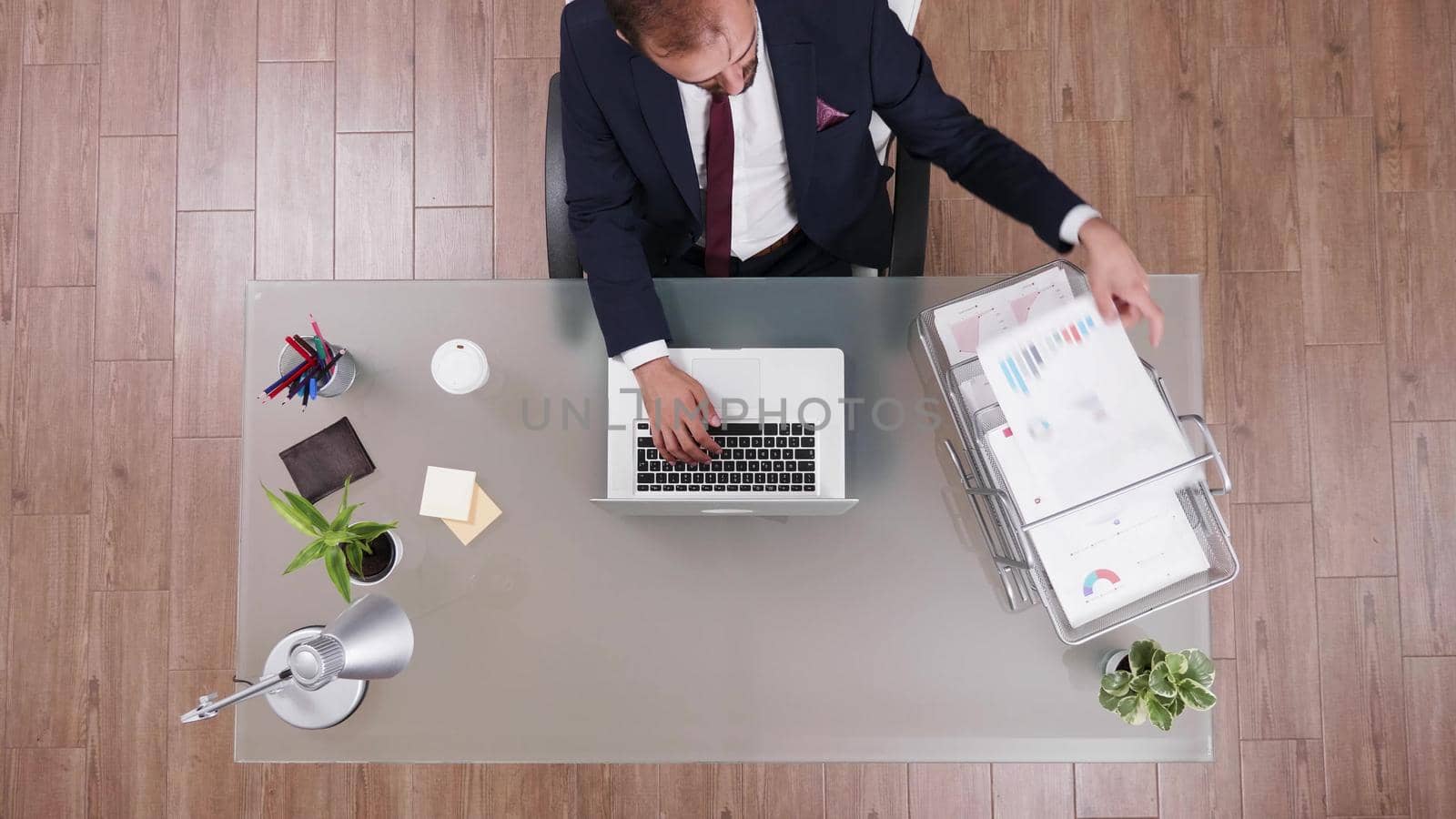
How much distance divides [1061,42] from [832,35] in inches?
50.3

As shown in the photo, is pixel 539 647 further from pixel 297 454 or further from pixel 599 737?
pixel 297 454

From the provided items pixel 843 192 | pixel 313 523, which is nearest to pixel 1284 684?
pixel 843 192

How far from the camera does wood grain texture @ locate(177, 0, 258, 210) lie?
2217 millimetres

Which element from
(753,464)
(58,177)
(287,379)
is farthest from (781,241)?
(58,177)

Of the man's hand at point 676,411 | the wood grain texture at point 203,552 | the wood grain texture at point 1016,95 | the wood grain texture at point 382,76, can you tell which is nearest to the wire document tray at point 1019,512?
the man's hand at point 676,411

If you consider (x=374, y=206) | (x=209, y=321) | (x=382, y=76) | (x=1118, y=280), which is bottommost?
(x=1118, y=280)

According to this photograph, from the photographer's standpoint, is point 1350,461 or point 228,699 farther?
point 1350,461

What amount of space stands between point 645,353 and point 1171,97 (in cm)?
171

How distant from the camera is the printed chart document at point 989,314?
4.05 feet

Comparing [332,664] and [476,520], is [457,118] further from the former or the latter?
[332,664]

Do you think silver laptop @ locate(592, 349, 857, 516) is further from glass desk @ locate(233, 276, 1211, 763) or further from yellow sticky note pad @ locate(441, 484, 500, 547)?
yellow sticky note pad @ locate(441, 484, 500, 547)

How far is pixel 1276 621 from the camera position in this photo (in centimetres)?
204

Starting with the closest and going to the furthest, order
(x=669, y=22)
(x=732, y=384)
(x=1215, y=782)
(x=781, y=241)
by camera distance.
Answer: (x=669, y=22)
(x=732, y=384)
(x=781, y=241)
(x=1215, y=782)

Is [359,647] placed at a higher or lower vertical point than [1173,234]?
lower
